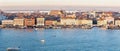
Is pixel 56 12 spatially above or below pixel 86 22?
above

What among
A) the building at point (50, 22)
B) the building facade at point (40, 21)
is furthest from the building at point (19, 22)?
the building at point (50, 22)

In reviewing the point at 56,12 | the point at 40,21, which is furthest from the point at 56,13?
the point at 40,21

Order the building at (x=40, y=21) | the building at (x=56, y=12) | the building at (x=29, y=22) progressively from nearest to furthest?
the building at (x=29, y=22) → the building at (x=40, y=21) → the building at (x=56, y=12)

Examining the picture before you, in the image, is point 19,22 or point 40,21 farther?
point 40,21

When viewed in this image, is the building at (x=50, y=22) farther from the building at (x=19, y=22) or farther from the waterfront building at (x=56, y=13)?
the waterfront building at (x=56, y=13)

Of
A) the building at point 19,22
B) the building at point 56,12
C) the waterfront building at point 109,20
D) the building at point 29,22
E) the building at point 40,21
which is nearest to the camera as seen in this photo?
the building at point 19,22

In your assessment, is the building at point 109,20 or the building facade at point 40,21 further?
the building at point 109,20

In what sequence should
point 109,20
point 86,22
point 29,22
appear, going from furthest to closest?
point 109,20 → point 86,22 → point 29,22

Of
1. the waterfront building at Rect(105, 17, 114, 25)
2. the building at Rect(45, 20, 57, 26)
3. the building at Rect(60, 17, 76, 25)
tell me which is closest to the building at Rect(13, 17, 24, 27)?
the building at Rect(45, 20, 57, 26)

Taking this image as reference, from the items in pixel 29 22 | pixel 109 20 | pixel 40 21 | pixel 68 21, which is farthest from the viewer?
pixel 109 20

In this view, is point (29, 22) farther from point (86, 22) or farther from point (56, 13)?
point (56, 13)

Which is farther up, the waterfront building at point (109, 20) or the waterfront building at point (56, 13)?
the waterfront building at point (56, 13)

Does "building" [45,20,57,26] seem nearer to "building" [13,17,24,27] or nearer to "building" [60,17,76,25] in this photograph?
"building" [60,17,76,25]

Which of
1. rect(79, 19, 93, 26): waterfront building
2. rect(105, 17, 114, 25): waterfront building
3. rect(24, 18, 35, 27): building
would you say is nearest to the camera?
rect(24, 18, 35, 27): building
